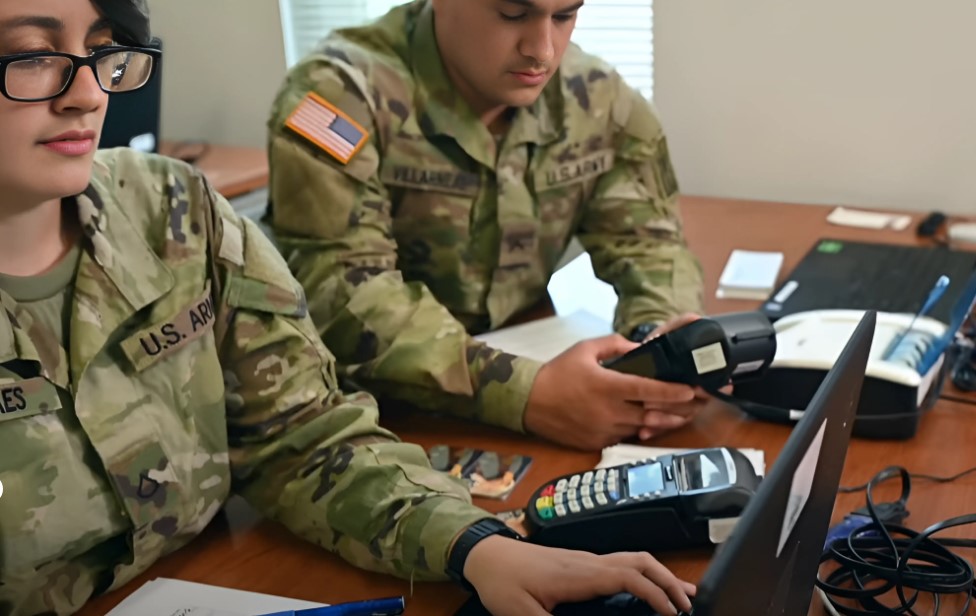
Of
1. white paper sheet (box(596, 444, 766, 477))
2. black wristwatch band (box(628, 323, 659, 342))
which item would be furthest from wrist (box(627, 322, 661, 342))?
white paper sheet (box(596, 444, 766, 477))

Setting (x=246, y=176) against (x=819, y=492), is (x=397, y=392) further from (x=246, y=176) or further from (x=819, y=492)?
(x=246, y=176)

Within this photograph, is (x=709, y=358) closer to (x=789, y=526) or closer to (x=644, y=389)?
(x=644, y=389)

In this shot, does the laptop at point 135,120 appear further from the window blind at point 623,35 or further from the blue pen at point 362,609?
the blue pen at point 362,609

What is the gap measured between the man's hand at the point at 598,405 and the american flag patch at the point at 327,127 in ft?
1.29

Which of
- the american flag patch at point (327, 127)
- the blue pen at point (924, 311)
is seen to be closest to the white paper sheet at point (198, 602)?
the american flag patch at point (327, 127)

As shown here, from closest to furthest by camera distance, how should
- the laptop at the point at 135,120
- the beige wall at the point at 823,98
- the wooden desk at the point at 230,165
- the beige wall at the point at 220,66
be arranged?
1. the beige wall at the point at 823,98
2. the laptop at the point at 135,120
3. the wooden desk at the point at 230,165
4. the beige wall at the point at 220,66

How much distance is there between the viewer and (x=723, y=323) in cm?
110

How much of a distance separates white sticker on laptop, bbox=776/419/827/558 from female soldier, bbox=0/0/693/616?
211mm

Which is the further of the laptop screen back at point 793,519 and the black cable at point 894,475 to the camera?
the black cable at point 894,475

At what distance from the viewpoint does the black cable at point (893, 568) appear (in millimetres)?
807

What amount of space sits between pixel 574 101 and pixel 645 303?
31 cm

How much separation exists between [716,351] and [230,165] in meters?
1.68

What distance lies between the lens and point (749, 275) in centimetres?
150

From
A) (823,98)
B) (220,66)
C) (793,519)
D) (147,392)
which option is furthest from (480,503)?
(220,66)
